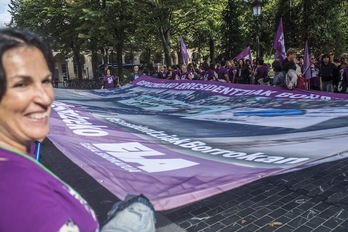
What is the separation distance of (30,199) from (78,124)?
3.40 m

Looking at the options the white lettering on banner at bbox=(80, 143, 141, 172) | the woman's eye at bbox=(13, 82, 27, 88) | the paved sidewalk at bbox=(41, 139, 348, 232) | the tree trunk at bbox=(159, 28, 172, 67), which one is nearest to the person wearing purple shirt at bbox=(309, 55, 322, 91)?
the paved sidewalk at bbox=(41, 139, 348, 232)

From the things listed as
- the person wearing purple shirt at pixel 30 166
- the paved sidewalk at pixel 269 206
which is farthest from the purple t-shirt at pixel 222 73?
the person wearing purple shirt at pixel 30 166

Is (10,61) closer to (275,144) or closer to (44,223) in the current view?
(44,223)

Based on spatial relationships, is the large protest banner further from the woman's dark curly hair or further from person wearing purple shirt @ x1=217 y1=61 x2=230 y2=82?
person wearing purple shirt @ x1=217 y1=61 x2=230 y2=82

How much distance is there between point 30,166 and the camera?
1.02 m

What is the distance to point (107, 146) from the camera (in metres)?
3.23

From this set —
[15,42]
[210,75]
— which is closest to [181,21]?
[210,75]

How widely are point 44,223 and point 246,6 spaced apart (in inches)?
1071

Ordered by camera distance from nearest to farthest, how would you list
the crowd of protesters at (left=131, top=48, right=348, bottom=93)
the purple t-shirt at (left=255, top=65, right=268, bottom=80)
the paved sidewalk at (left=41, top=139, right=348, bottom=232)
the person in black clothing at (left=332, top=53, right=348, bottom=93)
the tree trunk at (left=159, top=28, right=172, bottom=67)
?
the paved sidewalk at (left=41, top=139, right=348, bottom=232)
the crowd of protesters at (left=131, top=48, right=348, bottom=93)
the person in black clothing at (left=332, top=53, right=348, bottom=93)
the purple t-shirt at (left=255, top=65, right=268, bottom=80)
the tree trunk at (left=159, top=28, right=172, bottom=67)

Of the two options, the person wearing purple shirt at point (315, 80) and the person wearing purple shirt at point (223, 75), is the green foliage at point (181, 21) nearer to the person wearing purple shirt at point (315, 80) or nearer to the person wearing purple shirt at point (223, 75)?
the person wearing purple shirt at point (223, 75)

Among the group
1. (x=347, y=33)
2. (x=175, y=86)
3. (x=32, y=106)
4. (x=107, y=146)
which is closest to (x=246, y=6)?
(x=347, y=33)

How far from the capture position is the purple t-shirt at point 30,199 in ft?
3.00

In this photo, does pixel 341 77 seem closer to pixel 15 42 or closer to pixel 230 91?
pixel 230 91

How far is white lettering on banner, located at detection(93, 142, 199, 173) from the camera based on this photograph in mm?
2562
